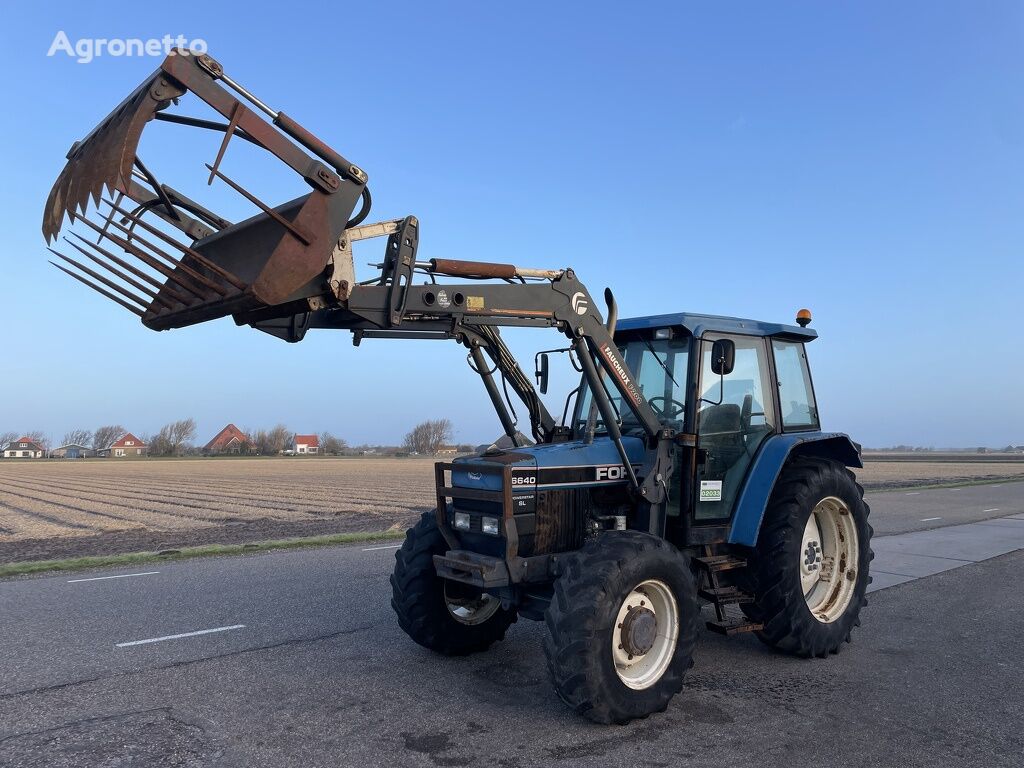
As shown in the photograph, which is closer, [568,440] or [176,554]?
[568,440]

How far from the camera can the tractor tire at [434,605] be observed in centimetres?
537

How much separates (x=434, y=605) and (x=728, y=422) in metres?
2.51

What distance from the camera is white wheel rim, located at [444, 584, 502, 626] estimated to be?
5.53 meters

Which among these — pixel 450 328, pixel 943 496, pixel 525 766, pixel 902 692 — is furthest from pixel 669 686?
pixel 943 496

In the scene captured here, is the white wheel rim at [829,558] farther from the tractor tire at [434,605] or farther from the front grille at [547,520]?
the tractor tire at [434,605]

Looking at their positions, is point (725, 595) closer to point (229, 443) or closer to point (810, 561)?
point (810, 561)

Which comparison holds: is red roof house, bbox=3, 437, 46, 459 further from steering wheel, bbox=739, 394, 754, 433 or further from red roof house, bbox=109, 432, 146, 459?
steering wheel, bbox=739, 394, 754, 433

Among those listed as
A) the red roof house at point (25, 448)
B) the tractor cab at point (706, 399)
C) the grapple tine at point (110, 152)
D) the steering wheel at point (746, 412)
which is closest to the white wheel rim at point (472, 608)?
the tractor cab at point (706, 399)

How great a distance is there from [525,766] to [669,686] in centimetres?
116

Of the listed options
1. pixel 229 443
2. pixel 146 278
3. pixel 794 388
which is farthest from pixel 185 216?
pixel 229 443

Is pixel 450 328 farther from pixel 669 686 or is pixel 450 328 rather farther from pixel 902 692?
pixel 902 692

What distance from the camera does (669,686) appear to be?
4.48 meters

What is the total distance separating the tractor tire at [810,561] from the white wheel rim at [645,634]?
1129mm

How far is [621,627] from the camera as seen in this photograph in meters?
4.48
